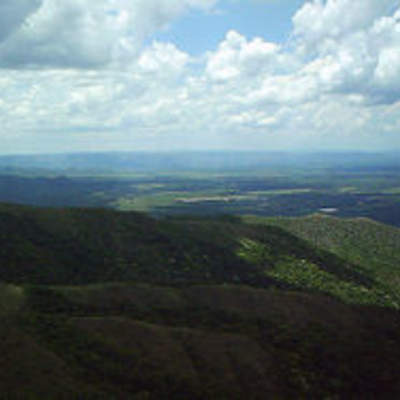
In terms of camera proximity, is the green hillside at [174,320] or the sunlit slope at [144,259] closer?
the green hillside at [174,320]

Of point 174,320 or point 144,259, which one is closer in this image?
point 174,320

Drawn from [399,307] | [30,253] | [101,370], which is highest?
[30,253]

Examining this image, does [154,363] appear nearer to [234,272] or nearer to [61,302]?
[61,302]

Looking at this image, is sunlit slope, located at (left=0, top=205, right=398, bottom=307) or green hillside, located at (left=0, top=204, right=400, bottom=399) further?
sunlit slope, located at (left=0, top=205, right=398, bottom=307)

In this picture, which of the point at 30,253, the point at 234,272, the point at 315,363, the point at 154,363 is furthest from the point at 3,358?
the point at 234,272

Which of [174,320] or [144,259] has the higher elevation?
[144,259]

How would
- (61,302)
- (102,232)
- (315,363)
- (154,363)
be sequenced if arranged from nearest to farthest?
1. (154,363)
2. (315,363)
3. (61,302)
4. (102,232)

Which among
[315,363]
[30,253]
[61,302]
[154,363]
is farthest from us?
[30,253]

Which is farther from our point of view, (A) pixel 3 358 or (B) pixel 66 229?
(B) pixel 66 229
